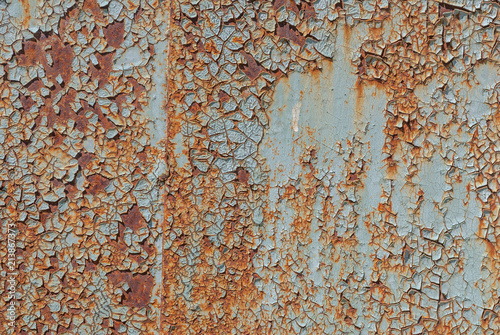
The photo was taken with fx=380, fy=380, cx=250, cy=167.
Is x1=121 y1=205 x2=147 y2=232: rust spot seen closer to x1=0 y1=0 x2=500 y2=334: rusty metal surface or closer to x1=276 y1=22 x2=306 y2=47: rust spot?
x1=0 y1=0 x2=500 y2=334: rusty metal surface

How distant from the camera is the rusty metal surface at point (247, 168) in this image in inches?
25.8

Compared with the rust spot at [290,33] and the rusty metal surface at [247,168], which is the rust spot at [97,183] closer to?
the rusty metal surface at [247,168]

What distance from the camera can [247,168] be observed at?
0.69 metres

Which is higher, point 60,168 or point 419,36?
point 419,36

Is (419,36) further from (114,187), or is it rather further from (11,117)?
(11,117)

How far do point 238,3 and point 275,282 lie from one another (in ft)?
1.66

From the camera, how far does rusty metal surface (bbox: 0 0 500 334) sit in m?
0.66

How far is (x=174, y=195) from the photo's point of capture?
69cm

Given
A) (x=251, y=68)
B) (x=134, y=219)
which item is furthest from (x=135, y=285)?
(x=251, y=68)

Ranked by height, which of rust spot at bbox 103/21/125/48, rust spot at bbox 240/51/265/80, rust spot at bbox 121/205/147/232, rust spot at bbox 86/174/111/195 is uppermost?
rust spot at bbox 103/21/125/48

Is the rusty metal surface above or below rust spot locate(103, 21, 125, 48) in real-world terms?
below

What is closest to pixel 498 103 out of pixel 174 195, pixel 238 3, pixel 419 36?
pixel 419 36

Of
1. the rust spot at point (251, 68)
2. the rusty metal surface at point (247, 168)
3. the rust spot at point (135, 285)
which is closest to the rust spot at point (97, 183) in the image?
the rusty metal surface at point (247, 168)

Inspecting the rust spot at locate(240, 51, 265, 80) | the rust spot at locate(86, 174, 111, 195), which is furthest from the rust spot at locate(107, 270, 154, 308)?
the rust spot at locate(240, 51, 265, 80)
